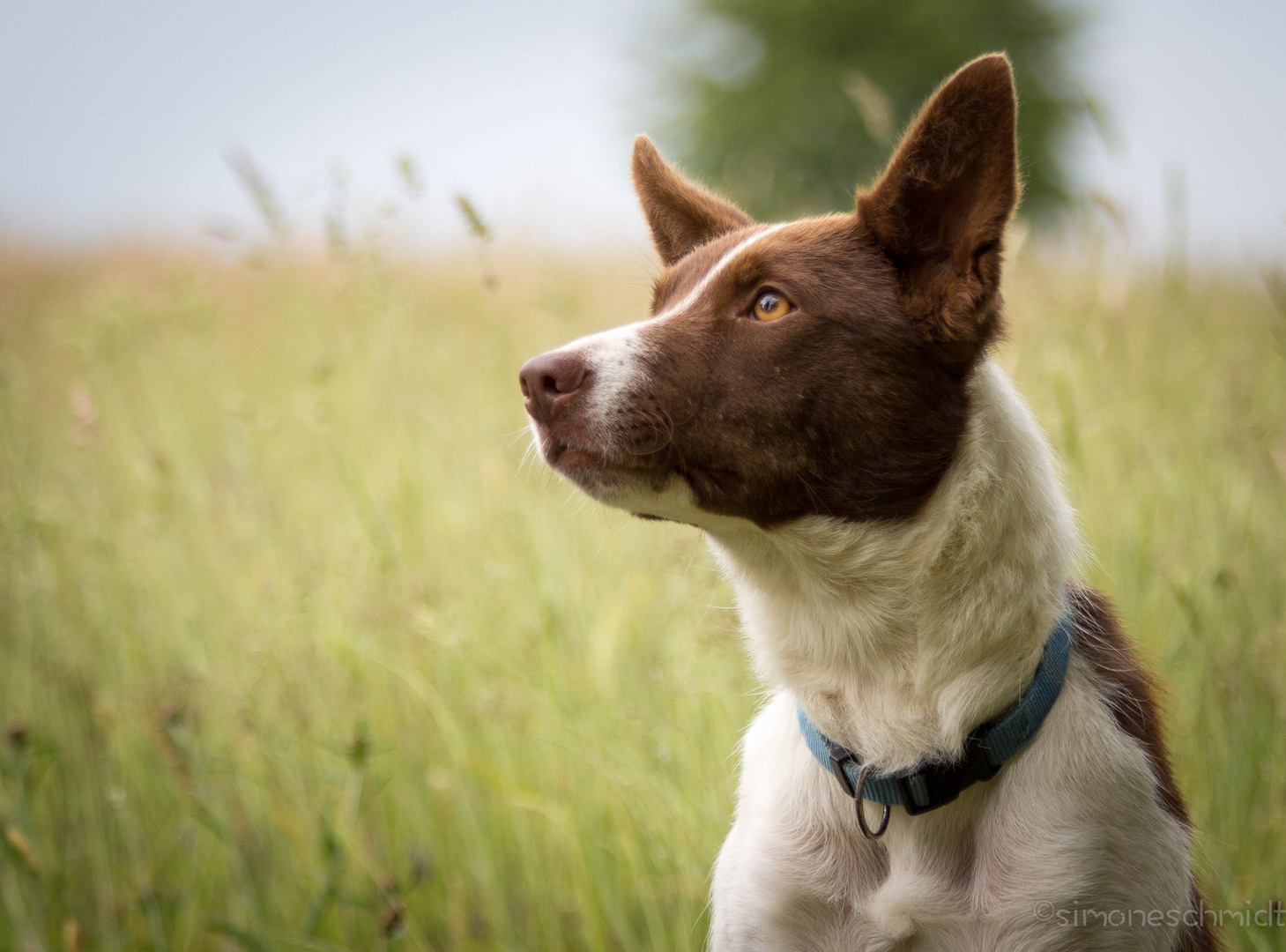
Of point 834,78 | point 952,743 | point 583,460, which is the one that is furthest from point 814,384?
point 834,78

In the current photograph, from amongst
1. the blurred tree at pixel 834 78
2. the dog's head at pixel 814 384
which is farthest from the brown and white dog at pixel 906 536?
the blurred tree at pixel 834 78

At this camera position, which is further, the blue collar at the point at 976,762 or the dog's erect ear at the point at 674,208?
the dog's erect ear at the point at 674,208

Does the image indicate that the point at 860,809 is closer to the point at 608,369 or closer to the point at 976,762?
the point at 976,762

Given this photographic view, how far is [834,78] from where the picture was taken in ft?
41.7

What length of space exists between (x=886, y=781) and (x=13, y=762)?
Answer: 8.23ft

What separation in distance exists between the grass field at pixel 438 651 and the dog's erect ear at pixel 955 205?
36.4 inches

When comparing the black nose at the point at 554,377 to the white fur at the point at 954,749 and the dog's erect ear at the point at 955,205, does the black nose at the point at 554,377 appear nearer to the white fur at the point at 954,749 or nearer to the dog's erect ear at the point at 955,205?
the white fur at the point at 954,749

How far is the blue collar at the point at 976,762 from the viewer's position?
1604 millimetres

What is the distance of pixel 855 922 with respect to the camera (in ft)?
5.44

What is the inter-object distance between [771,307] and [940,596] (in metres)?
0.65

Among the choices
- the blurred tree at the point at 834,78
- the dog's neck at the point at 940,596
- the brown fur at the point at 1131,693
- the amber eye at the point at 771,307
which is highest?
the blurred tree at the point at 834,78

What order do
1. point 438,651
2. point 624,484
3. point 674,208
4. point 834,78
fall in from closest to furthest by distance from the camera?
point 624,484 → point 674,208 → point 438,651 → point 834,78

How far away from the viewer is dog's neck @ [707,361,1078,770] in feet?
5.35

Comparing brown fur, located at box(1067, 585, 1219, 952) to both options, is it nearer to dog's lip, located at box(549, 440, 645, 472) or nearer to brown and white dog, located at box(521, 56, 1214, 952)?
brown and white dog, located at box(521, 56, 1214, 952)
